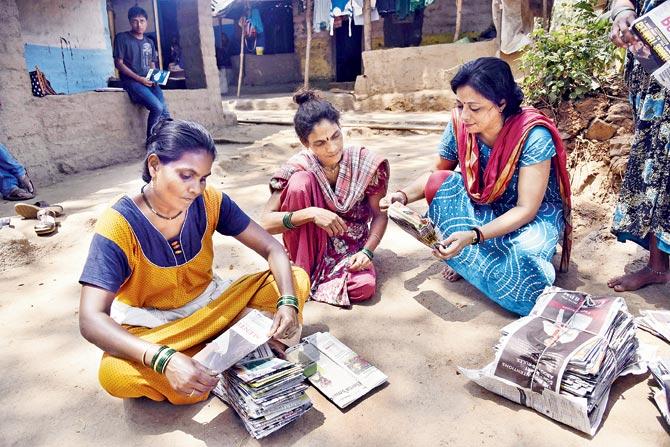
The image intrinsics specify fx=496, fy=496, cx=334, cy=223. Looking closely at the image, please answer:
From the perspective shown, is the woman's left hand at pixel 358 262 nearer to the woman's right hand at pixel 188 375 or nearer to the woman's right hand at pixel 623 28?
the woman's right hand at pixel 188 375

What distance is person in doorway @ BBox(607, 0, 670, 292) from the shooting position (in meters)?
2.29

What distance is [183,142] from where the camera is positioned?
5.93 ft

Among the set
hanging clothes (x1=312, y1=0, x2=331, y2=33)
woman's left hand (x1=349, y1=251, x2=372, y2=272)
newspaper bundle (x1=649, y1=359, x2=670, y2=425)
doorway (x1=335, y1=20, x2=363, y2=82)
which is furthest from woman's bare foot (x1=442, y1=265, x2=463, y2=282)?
doorway (x1=335, y1=20, x2=363, y2=82)

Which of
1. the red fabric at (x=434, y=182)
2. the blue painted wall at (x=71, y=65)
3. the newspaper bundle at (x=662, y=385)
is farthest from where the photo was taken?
the blue painted wall at (x=71, y=65)

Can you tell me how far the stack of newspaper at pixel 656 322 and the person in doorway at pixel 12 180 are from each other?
5019 mm

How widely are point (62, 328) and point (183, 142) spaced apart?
1.41m

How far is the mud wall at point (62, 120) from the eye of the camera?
491cm

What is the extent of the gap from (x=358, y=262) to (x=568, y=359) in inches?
47.4

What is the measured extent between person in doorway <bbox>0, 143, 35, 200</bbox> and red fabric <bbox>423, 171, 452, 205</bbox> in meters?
3.92

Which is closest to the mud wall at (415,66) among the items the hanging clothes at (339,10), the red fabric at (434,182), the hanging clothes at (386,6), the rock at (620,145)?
the hanging clothes at (339,10)

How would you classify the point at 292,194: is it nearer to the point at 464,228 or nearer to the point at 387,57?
the point at 464,228

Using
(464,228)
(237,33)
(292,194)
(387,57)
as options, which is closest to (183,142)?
(292,194)

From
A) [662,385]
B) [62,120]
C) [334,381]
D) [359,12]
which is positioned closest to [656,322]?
[662,385]

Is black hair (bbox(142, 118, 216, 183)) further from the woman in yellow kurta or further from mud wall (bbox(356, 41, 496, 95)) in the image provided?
mud wall (bbox(356, 41, 496, 95))
